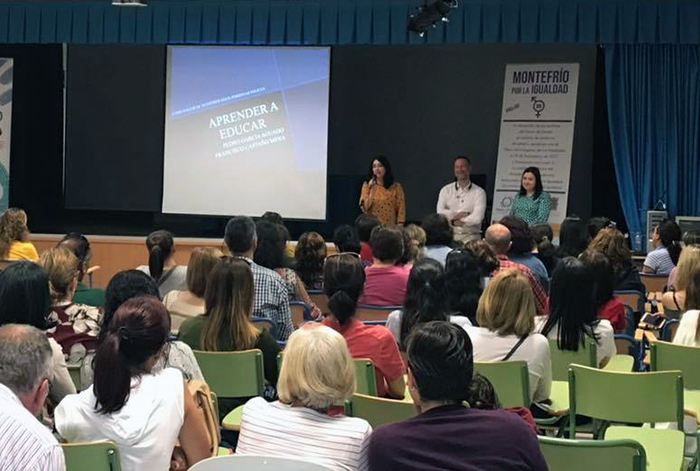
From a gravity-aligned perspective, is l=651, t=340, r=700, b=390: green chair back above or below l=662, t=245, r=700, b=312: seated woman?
below

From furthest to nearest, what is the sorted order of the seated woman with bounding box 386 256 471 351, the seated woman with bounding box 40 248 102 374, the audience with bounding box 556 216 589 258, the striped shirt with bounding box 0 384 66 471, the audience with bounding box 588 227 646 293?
the audience with bounding box 556 216 589 258 < the audience with bounding box 588 227 646 293 < the seated woman with bounding box 386 256 471 351 < the seated woman with bounding box 40 248 102 374 < the striped shirt with bounding box 0 384 66 471

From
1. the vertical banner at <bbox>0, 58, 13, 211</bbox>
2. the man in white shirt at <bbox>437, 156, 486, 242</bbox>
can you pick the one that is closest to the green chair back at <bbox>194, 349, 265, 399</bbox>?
the man in white shirt at <bbox>437, 156, 486, 242</bbox>

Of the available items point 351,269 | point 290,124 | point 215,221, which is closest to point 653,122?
point 290,124

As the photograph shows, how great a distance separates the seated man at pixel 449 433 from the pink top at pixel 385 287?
3.48 metres

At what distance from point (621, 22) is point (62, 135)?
22.4ft

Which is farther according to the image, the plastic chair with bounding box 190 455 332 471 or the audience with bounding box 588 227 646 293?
the audience with bounding box 588 227 646 293

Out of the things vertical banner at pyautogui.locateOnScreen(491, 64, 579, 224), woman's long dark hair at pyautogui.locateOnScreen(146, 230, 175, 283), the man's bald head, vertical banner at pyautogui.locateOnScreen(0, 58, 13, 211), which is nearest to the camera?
woman's long dark hair at pyautogui.locateOnScreen(146, 230, 175, 283)

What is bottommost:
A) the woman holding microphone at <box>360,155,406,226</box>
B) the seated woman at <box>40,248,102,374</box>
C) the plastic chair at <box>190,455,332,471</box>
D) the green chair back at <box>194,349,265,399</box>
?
the green chair back at <box>194,349,265,399</box>

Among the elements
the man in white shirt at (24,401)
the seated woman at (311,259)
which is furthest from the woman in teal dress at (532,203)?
the man in white shirt at (24,401)

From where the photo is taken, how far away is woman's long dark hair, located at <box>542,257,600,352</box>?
4.73 meters

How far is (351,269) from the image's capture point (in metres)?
4.56

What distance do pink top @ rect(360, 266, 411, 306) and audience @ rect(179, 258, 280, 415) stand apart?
5.78ft

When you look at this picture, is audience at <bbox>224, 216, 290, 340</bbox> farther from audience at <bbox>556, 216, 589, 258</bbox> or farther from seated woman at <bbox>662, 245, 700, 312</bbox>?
audience at <bbox>556, 216, 589, 258</bbox>

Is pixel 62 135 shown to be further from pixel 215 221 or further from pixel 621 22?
pixel 621 22
